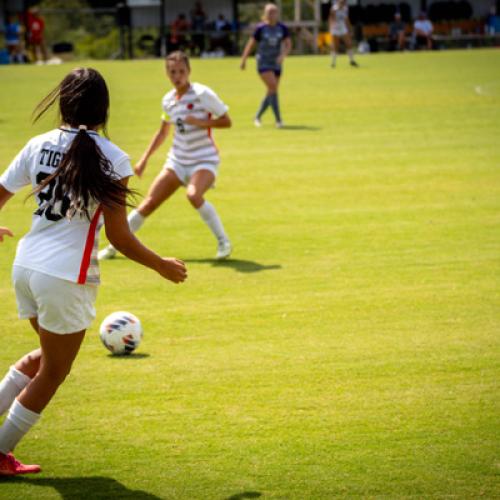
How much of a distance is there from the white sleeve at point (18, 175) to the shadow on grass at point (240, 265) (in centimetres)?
549

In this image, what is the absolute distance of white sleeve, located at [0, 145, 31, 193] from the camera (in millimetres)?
4996

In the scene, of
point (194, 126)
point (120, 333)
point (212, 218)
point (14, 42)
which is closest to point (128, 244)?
point (120, 333)

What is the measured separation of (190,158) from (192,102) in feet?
2.00

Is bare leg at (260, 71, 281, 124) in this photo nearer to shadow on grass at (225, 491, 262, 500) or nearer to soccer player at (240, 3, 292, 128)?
soccer player at (240, 3, 292, 128)

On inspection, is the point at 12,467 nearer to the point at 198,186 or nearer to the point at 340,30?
the point at 198,186

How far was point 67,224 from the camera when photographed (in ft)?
16.1

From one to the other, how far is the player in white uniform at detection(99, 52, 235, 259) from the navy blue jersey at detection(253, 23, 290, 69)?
11250mm

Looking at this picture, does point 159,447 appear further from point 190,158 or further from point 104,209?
point 190,158

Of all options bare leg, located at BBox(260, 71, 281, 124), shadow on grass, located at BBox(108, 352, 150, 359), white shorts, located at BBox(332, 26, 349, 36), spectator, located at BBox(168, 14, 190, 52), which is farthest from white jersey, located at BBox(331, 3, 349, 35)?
shadow on grass, located at BBox(108, 352, 150, 359)

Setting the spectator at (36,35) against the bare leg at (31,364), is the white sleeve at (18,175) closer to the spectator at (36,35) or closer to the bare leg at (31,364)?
the bare leg at (31,364)

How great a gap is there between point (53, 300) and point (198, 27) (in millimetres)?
40615

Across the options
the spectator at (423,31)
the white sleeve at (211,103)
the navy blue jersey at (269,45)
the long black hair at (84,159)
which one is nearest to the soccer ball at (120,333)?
the long black hair at (84,159)

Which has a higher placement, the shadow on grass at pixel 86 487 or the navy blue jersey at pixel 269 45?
the navy blue jersey at pixel 269 45

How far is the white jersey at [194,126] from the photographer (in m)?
10.9
